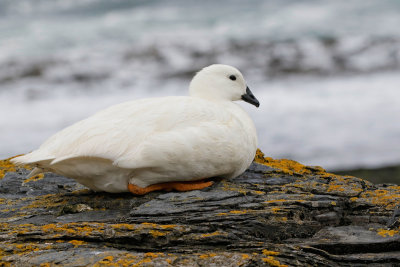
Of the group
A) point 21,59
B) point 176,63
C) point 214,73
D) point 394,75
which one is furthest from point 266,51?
point 214,73

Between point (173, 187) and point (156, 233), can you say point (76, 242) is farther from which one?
point (173, 187)

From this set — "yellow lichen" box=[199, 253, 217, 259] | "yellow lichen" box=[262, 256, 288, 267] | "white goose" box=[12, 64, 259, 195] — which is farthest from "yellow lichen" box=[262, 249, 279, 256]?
"white goose" box=[12, 64, 259, 195]

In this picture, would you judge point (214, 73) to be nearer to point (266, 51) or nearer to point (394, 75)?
point (394, 75)

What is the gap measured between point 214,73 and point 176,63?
22.9 metres

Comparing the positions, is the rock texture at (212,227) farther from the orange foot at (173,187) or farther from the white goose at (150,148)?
the white goose at (150,148)

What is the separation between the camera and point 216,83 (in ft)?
23.1

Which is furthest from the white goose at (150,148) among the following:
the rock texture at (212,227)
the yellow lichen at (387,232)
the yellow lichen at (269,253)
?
the yellow lichen at (387,232)

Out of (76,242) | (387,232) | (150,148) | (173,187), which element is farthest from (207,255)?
(387,232)

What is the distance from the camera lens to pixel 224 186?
6.20m

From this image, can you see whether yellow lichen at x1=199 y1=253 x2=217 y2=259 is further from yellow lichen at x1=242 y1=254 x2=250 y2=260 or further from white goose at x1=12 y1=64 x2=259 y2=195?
white goose at x1=12 y1=64 x2=259 y2=195

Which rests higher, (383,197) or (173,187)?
(383,197)

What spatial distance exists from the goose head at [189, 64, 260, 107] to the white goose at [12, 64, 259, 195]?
74 centimetres

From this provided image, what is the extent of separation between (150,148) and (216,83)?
1.75m

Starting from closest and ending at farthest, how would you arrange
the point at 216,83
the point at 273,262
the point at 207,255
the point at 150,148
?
the point at 273,262 < the point at 207,255 < the point at 150,148 < the point at 216,83
